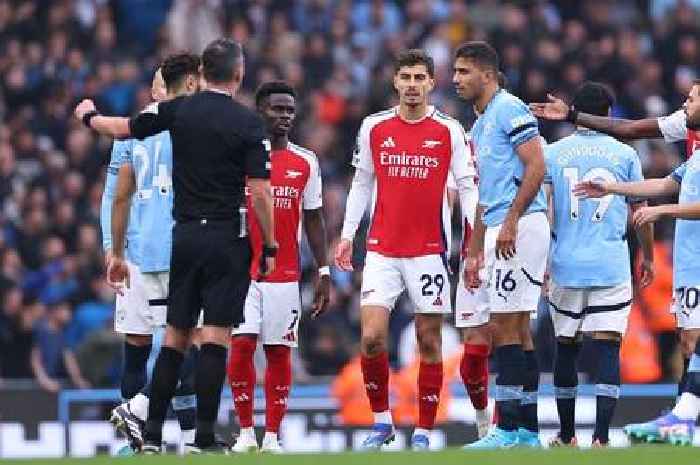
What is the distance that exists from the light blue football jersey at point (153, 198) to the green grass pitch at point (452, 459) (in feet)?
10.8

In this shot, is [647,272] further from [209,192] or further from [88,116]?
[88,116]

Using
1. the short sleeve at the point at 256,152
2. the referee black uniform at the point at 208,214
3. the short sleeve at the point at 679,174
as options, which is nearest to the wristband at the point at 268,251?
the referee black uniform at the point at 208,214

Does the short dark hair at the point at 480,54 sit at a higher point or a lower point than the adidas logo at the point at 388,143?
higher

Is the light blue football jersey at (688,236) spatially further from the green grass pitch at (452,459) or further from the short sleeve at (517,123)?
the green grass pitch at (452,459)

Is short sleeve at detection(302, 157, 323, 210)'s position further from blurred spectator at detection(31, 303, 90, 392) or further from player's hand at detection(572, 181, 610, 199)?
blurred spectator at detection(31, 303, 90, 392)

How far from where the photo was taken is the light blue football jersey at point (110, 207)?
55.7 feet

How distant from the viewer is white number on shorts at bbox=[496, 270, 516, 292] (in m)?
16.0

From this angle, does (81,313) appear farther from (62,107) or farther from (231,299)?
(231,299)

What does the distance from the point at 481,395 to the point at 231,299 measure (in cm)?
293

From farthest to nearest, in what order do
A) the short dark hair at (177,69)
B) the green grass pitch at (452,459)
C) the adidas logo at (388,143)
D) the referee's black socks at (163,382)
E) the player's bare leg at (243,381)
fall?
the player's bare leg at (243,381), the adidas logo at (388,143), the short dark hair at (177,69), the referee's black socks at (163,382), the green grass pitch at (452,459)

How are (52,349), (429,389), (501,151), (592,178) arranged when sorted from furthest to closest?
(52,349), (592,178), (429,389), (501,151)

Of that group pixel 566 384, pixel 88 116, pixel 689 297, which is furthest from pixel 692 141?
pixel 88 116

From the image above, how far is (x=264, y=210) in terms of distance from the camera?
15.0 m

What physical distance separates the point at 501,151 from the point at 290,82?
10.1 meters
